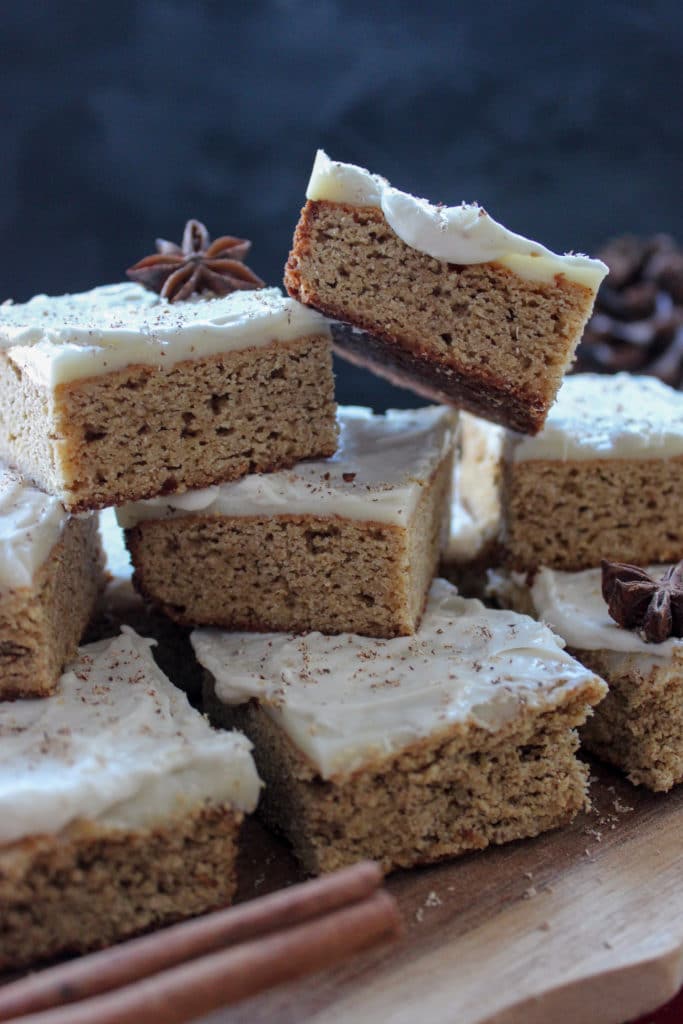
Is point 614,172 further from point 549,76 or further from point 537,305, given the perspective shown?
point 537,305

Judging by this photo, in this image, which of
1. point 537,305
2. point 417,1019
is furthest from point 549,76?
point 417,1019

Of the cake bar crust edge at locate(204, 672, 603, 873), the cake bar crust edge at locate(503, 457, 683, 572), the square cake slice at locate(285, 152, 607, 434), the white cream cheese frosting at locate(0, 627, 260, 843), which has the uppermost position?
the square cake slice at locate(285, 152, 607, 434)

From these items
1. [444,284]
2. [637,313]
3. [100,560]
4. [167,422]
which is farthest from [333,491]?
[637,313]

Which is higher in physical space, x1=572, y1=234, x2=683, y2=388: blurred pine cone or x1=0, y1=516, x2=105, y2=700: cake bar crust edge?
x1=572, y1=234, x2=683, y2=388: blurred pine cone

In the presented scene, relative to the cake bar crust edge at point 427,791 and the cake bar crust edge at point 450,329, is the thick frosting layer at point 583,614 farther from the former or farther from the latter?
the cake bar crust edge at point 450,329

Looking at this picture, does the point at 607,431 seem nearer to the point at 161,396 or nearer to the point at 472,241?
the point at 472,241

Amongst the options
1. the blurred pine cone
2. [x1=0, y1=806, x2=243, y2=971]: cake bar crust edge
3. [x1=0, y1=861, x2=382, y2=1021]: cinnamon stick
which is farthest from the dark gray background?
[x1=0, y1=861, x2=382, y2=1021]: cinnamon stick

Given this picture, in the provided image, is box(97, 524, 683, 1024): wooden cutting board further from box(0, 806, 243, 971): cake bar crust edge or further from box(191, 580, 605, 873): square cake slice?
box(0, 806, 243, 971): cake bar crust edge
